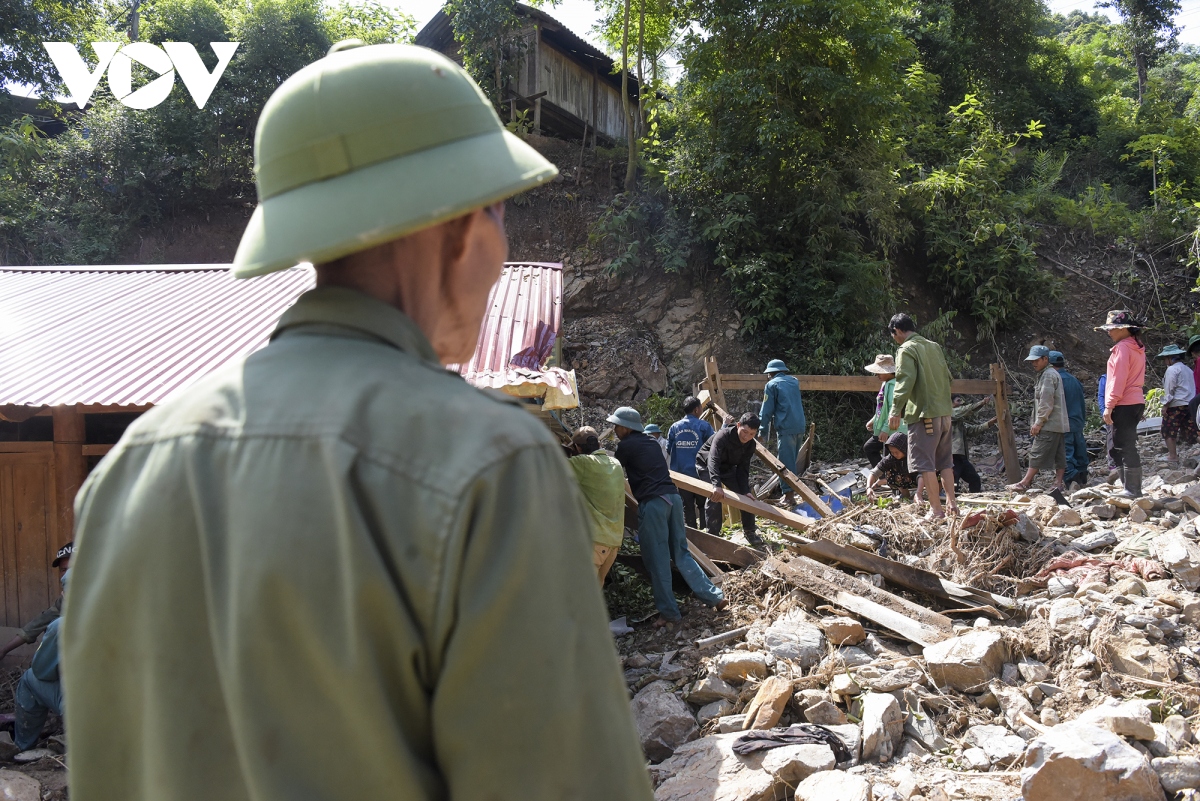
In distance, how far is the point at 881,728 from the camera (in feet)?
14.3

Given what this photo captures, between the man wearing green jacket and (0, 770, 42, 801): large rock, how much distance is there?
7.05 meters

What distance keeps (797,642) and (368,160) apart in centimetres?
535

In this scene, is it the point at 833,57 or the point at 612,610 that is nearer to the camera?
the point at 612,610

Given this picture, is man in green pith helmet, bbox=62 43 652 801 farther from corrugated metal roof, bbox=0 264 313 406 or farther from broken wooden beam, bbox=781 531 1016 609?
broken wooden beam, bbox=781 531 1016 609

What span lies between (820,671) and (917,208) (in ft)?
43.1

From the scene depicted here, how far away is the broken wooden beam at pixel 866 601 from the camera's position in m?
5.67

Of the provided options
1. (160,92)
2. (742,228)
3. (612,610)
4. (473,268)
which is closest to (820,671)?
(612,610)

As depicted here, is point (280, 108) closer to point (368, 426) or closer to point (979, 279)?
point (368, 426)

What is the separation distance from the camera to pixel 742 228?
15.1m

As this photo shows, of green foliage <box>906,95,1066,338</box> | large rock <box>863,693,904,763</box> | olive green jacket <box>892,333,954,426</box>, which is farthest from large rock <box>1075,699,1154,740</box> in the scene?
green foliage <box>906,95,1066,338</box>

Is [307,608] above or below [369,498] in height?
below

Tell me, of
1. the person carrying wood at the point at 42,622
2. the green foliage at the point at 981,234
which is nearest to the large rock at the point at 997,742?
the person carrying wood at the point at 42,622

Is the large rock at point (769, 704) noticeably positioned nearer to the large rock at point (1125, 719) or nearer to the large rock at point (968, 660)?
the large rock at point (968, 660)

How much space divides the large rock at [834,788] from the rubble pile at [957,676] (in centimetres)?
1
